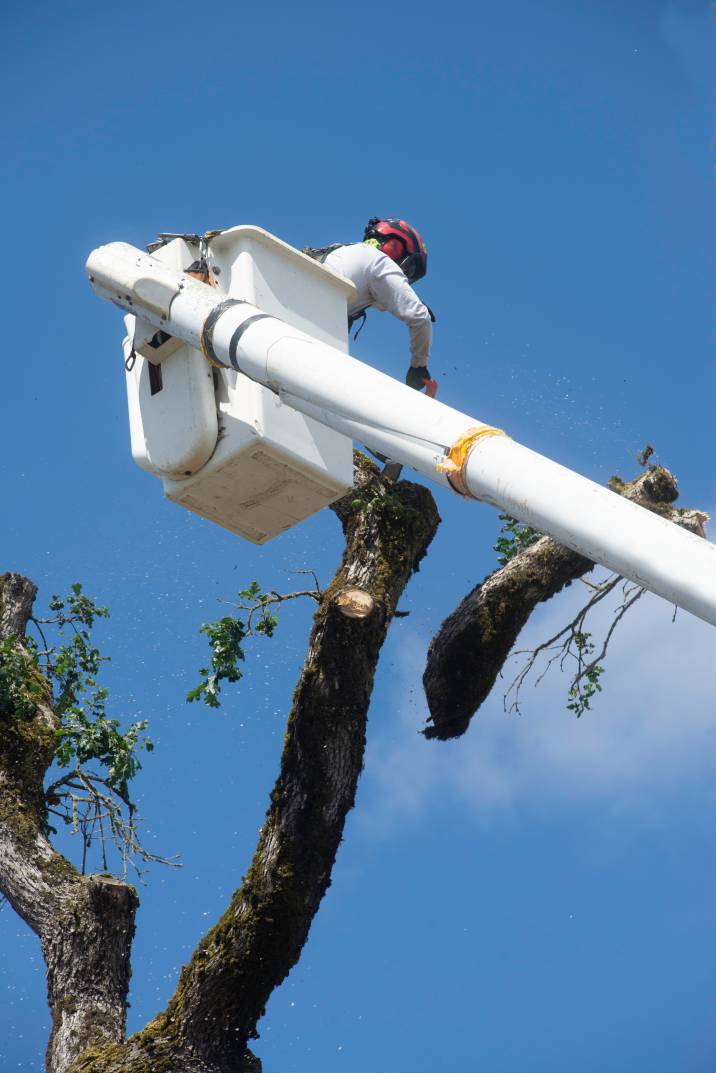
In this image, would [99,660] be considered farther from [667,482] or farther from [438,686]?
[667,482]

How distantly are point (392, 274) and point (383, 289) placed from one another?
0.28 ft

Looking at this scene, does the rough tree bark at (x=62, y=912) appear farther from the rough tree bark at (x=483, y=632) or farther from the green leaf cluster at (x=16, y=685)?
the rough tree bark at (x=483, y=632)

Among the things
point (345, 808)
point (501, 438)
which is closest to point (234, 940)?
point (345, 808)

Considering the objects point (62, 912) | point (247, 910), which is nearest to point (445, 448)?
point (247, 910)

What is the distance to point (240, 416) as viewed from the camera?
6379mm

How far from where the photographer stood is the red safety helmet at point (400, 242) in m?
7.83

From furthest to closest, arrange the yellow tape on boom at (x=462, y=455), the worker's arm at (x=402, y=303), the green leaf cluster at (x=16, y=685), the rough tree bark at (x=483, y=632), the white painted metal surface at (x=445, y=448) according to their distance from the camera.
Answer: the worker's arm at (x=402, y=303) → the green leaf cluster at (x=16, y=685) → the rough tree bark at (x=483, y=632) → the yellow tape on boom at (x=462, y=455) → the white painted metal surface at (x=445, y=448)

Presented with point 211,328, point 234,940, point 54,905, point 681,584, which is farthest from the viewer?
point 54,905

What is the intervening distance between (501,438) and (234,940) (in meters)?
2.80

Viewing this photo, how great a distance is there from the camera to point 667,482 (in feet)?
25.0

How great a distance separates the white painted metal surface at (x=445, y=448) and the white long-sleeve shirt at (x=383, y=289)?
63.7 inches

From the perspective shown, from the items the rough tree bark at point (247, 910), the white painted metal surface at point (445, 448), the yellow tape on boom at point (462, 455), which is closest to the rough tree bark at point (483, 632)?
the rough tree bark at point (247, 910)

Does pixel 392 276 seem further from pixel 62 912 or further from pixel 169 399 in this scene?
pixel 62 912

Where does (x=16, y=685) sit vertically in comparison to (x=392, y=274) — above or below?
below
